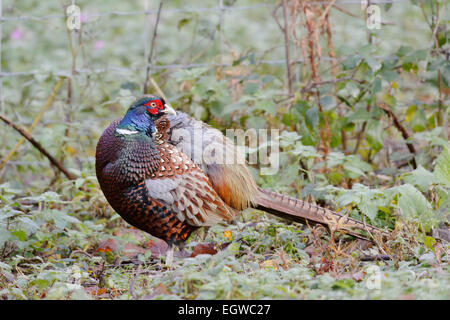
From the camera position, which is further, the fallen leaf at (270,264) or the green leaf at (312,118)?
the green leaf at (312,118)

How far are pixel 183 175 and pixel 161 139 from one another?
0.31m

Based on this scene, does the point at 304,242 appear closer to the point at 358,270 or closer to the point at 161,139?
the point at 358,270

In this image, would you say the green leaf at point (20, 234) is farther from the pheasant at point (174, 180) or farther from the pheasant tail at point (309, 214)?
the pheasant tail at point (309, 214)

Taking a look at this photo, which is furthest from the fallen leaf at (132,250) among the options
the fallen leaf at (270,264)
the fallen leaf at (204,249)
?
the fallen leaf at (270,264)

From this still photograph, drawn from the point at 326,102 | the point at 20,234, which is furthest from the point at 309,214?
the point at 20,234

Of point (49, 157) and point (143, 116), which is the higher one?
point (143, 116)

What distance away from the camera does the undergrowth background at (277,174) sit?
287 centimetres

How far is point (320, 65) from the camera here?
5160mm

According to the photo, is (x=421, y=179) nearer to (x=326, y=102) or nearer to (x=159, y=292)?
(x=326, y=102)

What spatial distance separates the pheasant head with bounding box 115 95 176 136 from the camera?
12.5ft

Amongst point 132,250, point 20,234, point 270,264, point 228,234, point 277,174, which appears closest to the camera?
point 270,264

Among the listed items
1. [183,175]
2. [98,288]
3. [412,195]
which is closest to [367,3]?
[412,195]

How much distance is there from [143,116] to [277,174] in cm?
123

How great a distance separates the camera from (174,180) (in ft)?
12.4
